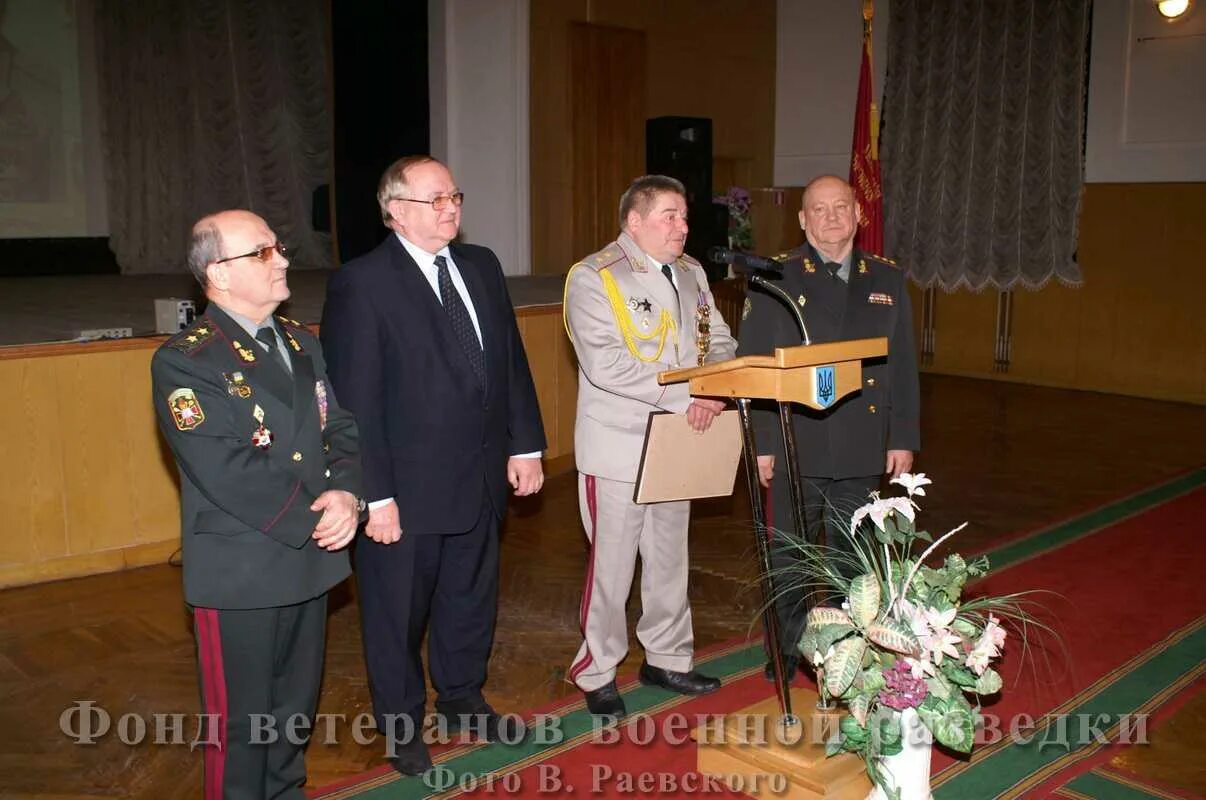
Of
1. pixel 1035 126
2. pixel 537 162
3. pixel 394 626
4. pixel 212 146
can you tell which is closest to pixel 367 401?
pixel 394 626

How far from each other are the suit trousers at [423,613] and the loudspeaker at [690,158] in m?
6.48

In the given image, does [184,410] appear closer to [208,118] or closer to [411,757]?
[411,757]

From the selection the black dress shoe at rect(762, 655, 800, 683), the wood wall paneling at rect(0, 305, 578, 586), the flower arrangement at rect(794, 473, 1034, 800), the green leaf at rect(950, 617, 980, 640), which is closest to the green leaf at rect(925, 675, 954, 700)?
the flower arrangement at rect(794, 473, 1034, 800)

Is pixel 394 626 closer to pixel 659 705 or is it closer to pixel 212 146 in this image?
pixel 659 705

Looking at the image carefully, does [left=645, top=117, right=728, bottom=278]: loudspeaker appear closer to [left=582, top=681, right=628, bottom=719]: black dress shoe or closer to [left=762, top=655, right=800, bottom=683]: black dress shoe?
[left=762, top=655, right=800, bottom=683]: black dress shoe

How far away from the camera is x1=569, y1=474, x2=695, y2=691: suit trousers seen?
3.21 metres

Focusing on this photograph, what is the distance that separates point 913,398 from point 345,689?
1978 millimetres

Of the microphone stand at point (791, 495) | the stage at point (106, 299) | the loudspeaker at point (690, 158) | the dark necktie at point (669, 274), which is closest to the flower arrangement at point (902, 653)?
the microphone stand at point (791, 495)

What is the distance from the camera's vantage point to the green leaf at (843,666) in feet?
7.62

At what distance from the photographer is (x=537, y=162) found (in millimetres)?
9016

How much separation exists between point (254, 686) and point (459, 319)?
104 centimetres

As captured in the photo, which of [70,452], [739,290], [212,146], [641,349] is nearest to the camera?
[641,349]

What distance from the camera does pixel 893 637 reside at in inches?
89.6

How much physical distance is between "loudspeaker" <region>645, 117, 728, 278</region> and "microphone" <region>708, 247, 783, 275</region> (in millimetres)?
6764
